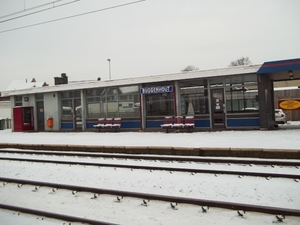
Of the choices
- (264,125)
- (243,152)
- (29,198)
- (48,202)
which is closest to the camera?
(48,202)

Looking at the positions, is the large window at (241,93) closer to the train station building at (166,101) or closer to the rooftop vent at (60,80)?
the train station building at (166,101)

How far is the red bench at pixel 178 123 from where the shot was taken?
17.9 meters

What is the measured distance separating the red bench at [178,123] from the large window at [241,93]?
2342 mm

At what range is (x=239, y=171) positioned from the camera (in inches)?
297

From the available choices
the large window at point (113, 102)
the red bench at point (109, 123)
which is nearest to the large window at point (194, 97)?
the large window at point (113, 102)

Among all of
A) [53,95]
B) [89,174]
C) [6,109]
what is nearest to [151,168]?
[89,174]

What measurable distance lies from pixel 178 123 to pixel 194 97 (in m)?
1.95

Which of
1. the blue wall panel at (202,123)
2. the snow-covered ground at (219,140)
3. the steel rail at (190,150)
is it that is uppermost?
the blue wall panel at (202,123)

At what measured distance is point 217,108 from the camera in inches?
701

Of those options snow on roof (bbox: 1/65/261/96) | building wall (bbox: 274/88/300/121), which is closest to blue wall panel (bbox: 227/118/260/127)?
snow on roof (bbox: 1/65/261/96)

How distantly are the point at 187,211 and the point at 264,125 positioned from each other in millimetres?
12511

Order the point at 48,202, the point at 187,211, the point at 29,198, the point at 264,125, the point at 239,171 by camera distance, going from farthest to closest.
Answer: the point at 264,125 → the point at 239,171 → the point at 29,198 → the point at 48,202 → the point at 187,211

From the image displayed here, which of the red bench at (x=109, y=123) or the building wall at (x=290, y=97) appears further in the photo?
the building wall at (x=290, y=97)

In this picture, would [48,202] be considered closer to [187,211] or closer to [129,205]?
[129,205]
